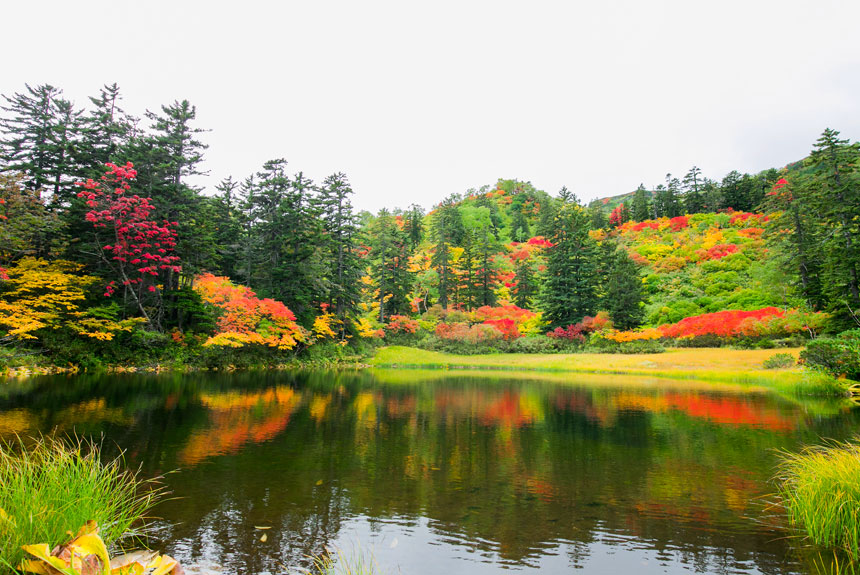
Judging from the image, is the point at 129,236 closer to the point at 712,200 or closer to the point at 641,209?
the point at 641,209

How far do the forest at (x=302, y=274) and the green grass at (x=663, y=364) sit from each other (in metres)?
2.01

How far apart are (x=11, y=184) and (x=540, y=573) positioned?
3244 cm

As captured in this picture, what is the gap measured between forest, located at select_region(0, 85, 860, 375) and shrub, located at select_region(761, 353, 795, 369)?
1.72m

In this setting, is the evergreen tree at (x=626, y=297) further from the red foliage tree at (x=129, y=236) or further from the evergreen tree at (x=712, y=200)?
the evergreen tree at (x=712, y=200)

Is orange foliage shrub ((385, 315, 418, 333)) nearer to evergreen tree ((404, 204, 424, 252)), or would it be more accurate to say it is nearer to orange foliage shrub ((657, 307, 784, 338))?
orange foliage shrub ((657, 307, 784, 338))

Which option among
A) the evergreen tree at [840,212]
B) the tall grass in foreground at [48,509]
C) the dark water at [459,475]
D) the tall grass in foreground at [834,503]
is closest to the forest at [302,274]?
the evergreen tree at [840,212]

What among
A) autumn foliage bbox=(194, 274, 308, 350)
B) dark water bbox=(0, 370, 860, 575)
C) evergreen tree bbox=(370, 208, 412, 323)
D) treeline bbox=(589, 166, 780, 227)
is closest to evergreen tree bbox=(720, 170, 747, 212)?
treeline bbox=(589, 166, 780, 227)

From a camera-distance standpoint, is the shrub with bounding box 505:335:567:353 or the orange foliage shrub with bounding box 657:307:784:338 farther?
the shrub with bounding box 505:335:567:353

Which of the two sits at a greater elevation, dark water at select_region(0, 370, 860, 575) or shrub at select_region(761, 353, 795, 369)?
shrub at select_region(761, 353, 795, 369)

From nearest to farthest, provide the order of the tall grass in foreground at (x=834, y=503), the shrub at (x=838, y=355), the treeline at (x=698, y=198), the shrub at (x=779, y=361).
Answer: the tall grass in foreground at (x=834, y=503)
the shrub at (x=838, y=355)
the shrub at (x=779, y=361)
the treeline at (x=698, y=198)

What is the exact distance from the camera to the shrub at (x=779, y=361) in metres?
25.3

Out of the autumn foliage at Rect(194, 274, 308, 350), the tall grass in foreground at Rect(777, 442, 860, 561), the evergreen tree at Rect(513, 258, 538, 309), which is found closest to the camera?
the tall grass in foreground at Rect(777, 442, 860, 561)

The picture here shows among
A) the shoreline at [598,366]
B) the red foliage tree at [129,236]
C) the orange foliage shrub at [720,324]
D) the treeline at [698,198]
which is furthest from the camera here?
the treeline at [698,198]

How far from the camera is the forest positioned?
2508cm
